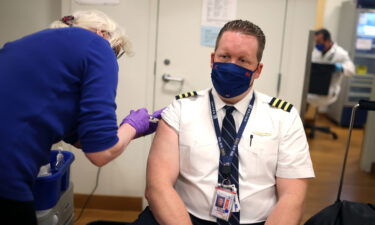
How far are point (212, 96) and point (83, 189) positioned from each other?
158cm

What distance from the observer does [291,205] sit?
140 centimetres

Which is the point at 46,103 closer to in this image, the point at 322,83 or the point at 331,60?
the point at 322,83

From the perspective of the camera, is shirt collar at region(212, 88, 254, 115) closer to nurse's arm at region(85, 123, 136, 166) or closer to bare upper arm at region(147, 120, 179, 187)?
bare upper arm at region(147, 120, 179, 187)

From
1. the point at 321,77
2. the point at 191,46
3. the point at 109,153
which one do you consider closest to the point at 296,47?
the point at 191,46

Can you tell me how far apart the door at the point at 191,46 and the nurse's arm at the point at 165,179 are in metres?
1.01

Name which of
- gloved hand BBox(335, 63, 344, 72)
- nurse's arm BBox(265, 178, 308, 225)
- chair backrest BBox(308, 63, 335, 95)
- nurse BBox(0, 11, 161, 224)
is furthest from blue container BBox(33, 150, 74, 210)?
gloved hand BBox(335, 63, 344, 72)

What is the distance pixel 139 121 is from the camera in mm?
1436

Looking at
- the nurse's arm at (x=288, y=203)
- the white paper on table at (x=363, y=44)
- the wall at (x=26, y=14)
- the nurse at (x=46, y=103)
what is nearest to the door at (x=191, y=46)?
the wall at (x=26, y=14)

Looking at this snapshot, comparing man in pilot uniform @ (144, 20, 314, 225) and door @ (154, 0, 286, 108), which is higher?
door @ (154, 0, 286, 108)

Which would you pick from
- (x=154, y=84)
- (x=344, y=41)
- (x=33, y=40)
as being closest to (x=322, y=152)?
(x=344, y=41)

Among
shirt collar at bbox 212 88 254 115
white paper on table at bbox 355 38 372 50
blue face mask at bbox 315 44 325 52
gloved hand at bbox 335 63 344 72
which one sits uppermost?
white paper on table at bbox 355 38 372 50

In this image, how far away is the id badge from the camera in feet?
4.59

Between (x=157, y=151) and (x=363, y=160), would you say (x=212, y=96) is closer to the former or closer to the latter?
(x=157, y=151)

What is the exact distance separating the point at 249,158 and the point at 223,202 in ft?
0.69
